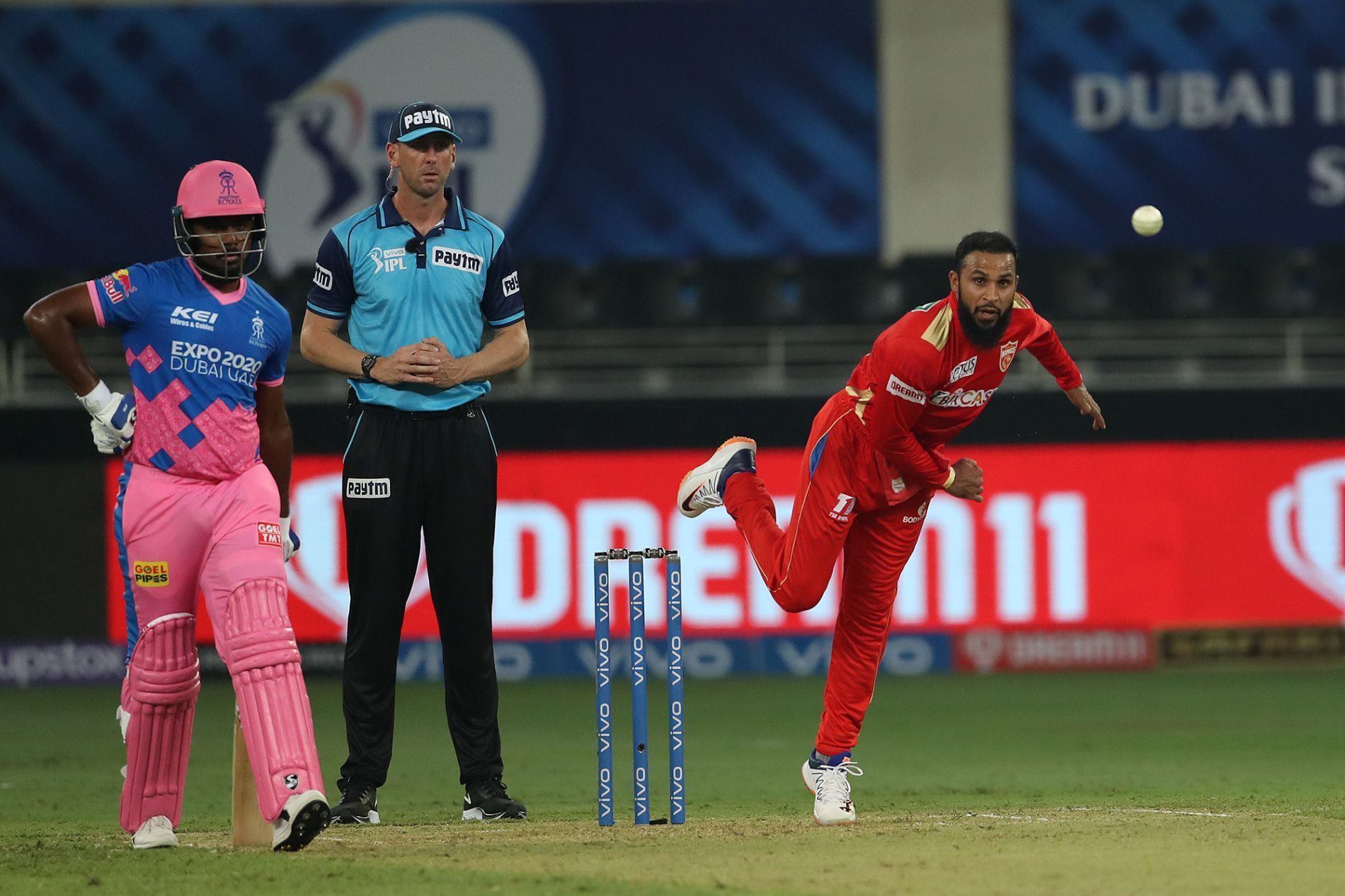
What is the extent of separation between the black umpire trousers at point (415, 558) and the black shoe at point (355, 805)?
0.03 metres

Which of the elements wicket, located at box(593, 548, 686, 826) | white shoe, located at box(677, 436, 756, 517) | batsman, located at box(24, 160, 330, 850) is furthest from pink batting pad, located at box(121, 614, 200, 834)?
white shoe, located at box(677, 436, 756, 517)

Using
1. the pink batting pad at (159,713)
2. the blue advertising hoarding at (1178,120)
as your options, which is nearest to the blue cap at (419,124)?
the pink batting pad at (159,713)

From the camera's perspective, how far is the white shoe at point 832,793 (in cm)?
621

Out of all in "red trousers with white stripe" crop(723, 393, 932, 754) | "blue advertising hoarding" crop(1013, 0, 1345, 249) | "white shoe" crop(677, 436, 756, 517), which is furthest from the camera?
"blue advertising hoarding" crop(1013, 0, 1345, 249)

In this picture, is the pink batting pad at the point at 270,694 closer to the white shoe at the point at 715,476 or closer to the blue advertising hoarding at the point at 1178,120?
the white shoe at the point at 715,476

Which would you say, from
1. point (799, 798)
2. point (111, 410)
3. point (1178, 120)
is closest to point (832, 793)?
point (799, 798)

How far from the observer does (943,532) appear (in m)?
13.2

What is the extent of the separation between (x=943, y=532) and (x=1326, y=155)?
7345mm

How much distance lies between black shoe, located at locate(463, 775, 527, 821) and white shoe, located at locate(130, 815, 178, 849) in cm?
118

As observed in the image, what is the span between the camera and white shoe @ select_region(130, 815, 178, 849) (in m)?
5.57

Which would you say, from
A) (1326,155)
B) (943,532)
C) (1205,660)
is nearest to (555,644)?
(943,532)

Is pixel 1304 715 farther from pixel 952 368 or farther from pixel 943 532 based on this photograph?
pixel 952 368

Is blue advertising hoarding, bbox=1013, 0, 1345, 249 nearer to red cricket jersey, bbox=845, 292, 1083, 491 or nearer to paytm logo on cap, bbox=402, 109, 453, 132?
red cricket jersey, bbox=845, 292, 1083, 491

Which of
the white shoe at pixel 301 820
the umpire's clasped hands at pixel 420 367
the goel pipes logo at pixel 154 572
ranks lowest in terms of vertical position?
the white shoe at pixel 301 820
